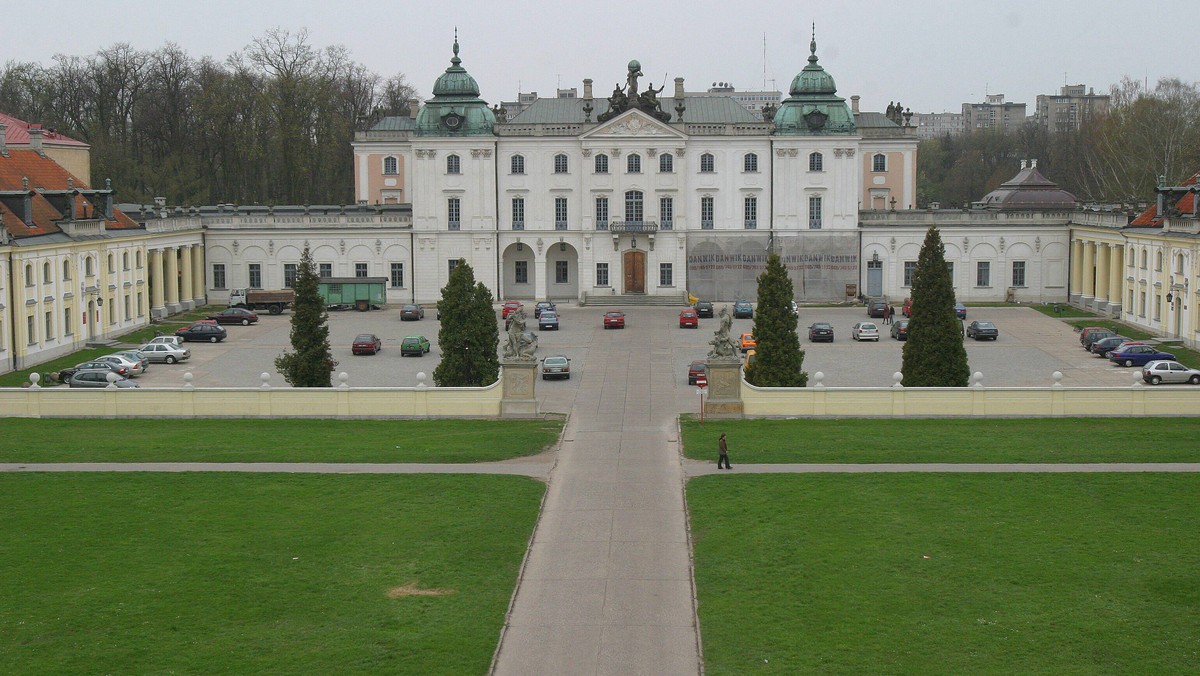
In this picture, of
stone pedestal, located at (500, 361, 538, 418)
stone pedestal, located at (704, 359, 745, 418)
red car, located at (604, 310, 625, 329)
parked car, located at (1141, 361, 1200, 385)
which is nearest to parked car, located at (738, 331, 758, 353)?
red car, located at (604, 310, 625, 329)

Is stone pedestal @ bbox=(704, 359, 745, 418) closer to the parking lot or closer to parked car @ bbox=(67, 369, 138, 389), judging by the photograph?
the parking lot

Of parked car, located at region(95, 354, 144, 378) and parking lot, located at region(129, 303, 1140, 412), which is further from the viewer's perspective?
parked car, located at region(95, 354, 144, 378)

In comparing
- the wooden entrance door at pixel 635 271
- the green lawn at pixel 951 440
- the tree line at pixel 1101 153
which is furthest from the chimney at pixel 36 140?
the tree line at pixel 1101 153

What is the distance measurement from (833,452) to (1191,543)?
11.3m

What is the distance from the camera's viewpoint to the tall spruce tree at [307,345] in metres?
49.4

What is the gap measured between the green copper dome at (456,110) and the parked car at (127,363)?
36.9 meters

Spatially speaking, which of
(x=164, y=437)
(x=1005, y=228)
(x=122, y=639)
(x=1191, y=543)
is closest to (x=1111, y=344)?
(x=1005, y=228)

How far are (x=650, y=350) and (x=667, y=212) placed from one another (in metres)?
26.4

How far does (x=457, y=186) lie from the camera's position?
9225 centimetres

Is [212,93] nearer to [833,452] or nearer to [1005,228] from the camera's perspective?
[1005,228]

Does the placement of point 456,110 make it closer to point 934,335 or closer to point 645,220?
point 645,220

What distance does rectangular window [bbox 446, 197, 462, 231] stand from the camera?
3647 inches

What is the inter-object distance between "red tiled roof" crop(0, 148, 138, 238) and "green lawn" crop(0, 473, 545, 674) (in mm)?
31048

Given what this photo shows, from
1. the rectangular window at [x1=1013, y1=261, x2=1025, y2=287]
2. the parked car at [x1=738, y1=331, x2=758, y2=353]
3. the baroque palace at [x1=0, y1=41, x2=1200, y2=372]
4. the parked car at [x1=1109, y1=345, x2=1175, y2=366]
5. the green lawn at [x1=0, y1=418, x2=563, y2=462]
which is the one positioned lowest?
the green lawn at [x1=0, y1=418, x2=563, y2=462]
